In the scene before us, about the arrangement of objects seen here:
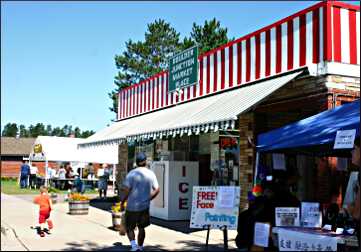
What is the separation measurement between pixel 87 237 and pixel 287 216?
652 centimetres

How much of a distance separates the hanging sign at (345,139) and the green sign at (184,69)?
837cm

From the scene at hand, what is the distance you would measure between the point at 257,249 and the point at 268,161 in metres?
6.59

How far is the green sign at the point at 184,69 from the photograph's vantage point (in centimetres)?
1438

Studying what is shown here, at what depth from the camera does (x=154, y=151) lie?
18031 millimetres

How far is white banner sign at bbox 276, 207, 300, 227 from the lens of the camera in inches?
195

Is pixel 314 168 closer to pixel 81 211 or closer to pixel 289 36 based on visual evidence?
pixel 289 36

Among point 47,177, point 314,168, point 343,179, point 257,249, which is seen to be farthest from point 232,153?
point 47,177

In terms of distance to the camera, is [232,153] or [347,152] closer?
[347,152]

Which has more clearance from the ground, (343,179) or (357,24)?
(357,24)

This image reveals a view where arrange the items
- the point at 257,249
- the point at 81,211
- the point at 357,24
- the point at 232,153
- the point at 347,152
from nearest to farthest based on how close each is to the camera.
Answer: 1. the point at 257,249
2. the point at 347,152
3. the point at 357,24
4. the point at 232,153
5. the point at 81,211

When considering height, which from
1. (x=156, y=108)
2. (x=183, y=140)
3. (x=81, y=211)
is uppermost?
(x=156, y=108)

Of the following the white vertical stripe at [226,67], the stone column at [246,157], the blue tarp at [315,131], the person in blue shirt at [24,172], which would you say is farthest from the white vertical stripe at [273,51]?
the person in blue shirt at [24,172]

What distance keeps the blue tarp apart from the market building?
1268 mm

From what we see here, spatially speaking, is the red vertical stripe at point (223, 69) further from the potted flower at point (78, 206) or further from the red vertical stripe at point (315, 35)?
the potted flower at point (78, 206)
